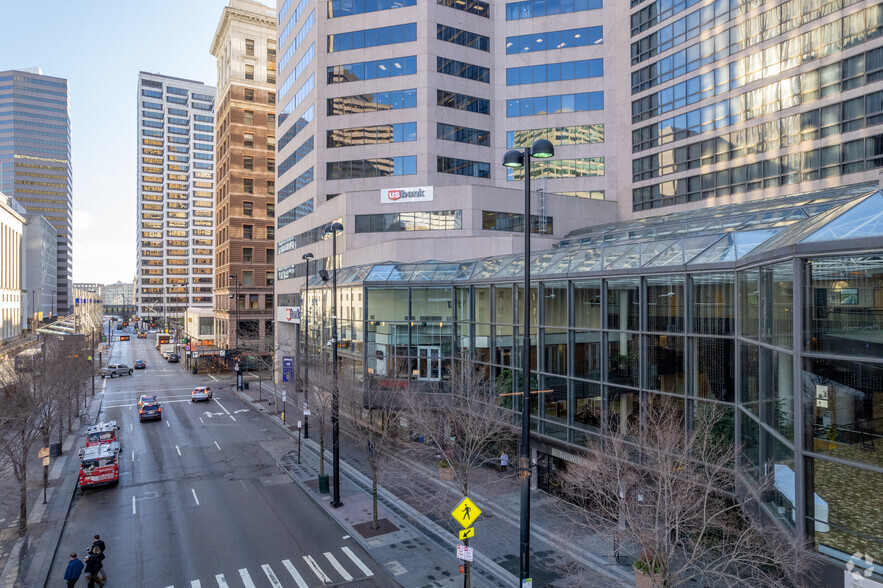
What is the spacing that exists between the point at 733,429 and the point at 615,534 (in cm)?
547

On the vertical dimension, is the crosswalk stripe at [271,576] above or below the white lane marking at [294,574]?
above

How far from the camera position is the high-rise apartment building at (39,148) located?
15262 cm

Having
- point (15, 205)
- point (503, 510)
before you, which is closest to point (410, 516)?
point (503, 510)

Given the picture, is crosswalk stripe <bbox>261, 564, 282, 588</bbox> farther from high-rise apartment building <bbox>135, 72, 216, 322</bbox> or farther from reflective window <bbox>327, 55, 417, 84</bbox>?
high-rise apartment building <bbox>135, 72, 216, 322</bbox>

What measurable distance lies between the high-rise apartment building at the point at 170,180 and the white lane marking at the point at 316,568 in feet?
425

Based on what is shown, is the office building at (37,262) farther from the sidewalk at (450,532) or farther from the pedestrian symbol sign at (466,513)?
the pedestrian symbol sign at (466,513)

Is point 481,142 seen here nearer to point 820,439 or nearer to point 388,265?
point 388,265

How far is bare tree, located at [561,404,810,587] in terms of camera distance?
10430 mm

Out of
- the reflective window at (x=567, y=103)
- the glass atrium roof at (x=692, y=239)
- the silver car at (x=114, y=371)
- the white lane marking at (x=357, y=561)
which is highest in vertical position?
the reflective window at (x=567, y=103)

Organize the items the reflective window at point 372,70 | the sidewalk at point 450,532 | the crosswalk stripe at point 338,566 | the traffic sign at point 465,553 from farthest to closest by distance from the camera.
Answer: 1. the reflective window at point 372,70
2. the crosswalk stripe at point 338,566
3. the sidewalk at point 450,532
4. the traffic sign at point 465,553

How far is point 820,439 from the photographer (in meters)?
10.4

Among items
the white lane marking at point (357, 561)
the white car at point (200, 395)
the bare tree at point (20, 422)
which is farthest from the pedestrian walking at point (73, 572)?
the white car at point (200, 395)

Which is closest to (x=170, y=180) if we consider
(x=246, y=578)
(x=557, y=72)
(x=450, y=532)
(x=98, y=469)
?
(x=557, y=72)

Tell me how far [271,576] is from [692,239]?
18.5 meters
